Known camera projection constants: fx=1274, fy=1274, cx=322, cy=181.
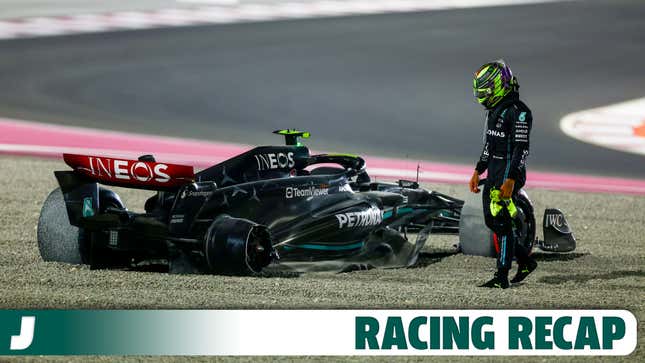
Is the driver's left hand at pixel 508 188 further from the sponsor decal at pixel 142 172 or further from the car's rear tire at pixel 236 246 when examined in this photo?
the sponsor decal at pixel 142 172

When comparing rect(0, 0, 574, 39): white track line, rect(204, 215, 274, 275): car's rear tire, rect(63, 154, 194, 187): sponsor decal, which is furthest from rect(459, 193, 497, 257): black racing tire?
rect(0, 0, 574, 39): white track line

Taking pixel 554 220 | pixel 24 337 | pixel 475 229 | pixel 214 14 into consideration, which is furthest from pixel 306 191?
pixel 214 14

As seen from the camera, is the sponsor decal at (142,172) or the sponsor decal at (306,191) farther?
the sponsor decal at (306,191)

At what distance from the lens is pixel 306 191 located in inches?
366

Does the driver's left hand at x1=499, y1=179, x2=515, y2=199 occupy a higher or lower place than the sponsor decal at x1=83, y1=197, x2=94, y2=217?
higher

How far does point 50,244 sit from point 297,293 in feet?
7.01

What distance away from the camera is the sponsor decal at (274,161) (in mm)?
9656

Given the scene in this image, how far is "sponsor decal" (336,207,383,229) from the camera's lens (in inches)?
366

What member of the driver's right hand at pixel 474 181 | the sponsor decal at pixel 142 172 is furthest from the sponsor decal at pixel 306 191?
the driver's right hand at pixel 474 181

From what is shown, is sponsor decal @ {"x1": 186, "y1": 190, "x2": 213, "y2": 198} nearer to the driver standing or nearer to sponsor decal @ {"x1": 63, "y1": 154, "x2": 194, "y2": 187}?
sponsor decal @ {"x1": 63, "y1": 154, "x2": 194, "y2": 187}

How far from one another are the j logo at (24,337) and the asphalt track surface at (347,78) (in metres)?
10.3

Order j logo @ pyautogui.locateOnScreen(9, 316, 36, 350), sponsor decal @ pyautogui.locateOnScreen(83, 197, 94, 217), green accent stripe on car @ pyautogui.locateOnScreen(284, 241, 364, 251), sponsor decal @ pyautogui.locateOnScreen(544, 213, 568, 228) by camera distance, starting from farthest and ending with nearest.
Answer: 1. sponsor decal @ pyautogui.locateOnScreen(544, 213, 568, 228)
2. green accent stripe on car @ pyautogui.locateOnScreen(284, 241, 364, 251)
3. sponsor decal @ pyautogui.locateOnScreen(83, 197, 94, 217)
4. j logo @ pyautogui.locateOnScreen(9, 316, 36, 350)

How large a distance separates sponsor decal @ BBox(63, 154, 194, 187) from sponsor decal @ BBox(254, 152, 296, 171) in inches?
39.9

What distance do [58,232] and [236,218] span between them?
1.48 metres
